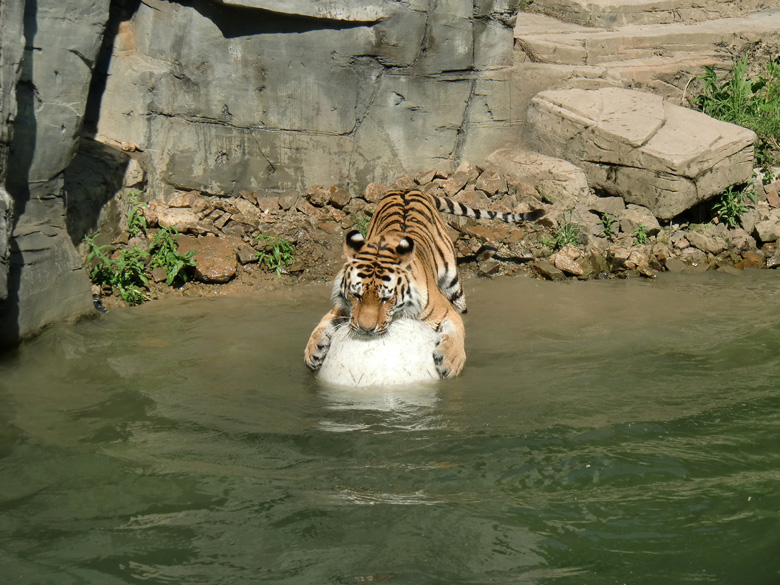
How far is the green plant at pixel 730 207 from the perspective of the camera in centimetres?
801

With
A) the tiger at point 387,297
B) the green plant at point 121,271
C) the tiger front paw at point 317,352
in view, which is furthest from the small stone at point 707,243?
the green plant at point 121,271

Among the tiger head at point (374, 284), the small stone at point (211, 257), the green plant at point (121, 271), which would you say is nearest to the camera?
the tiger head at point (374, 284)

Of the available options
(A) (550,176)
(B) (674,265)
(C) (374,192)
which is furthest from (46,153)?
(B) (674,265)

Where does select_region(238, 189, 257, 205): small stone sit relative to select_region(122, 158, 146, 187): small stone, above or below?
below

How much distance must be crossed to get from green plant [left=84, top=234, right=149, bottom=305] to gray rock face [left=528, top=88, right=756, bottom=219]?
3.69m

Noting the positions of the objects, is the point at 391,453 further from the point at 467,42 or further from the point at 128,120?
the point at 467,42

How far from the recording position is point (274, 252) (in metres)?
7.26

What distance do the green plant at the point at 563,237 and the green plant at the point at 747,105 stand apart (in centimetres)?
222

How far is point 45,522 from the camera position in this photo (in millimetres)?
3594

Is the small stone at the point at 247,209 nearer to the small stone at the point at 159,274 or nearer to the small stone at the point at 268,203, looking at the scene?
the small stone at the point at 268,203

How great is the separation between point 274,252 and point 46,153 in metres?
2.01

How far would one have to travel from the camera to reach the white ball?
15.8 ft

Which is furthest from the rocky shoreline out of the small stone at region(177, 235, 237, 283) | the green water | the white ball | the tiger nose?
the tiger nose

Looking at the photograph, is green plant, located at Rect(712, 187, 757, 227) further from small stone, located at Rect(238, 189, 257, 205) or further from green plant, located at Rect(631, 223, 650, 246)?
small stone, located at Rect(238, 189, 257, 205)
